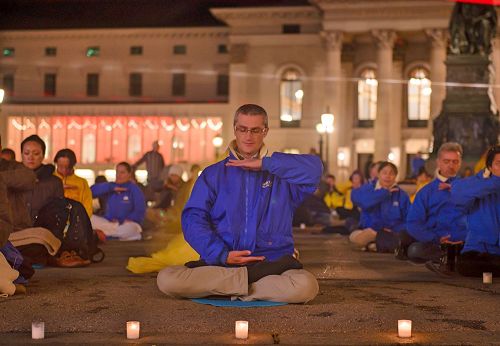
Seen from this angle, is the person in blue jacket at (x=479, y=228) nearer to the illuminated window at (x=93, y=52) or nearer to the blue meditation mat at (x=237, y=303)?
the blue meditation mat at (x=237, y=303)

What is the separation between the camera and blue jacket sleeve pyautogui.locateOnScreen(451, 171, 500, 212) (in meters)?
9.98

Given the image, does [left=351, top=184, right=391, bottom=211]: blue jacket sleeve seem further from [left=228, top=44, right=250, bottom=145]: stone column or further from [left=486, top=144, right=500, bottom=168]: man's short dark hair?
[left=228, top=44, right=250, bottom=145]: stone column

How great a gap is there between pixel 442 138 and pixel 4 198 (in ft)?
46.0

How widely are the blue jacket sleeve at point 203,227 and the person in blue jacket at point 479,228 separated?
323 centimetres

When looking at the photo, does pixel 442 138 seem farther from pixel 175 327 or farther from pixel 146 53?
pixel 146 53

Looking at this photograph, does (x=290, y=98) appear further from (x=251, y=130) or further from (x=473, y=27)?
(x=251, y=130)

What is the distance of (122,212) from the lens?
17.3 meters

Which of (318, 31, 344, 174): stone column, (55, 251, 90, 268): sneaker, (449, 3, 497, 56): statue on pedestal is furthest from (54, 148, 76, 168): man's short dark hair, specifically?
(318, 31, 344, 174): stone column

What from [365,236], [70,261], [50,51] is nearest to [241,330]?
[70,261]

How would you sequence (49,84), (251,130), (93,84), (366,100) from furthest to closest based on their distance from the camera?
1. (49,84)
2. (93,84)
3. (366,100)
4. (251,130)

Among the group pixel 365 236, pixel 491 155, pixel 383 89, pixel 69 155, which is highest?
pixel 383 89

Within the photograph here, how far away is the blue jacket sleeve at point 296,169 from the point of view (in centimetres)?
761

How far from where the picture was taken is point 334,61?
6025 centimetres

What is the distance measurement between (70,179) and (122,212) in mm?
4259
